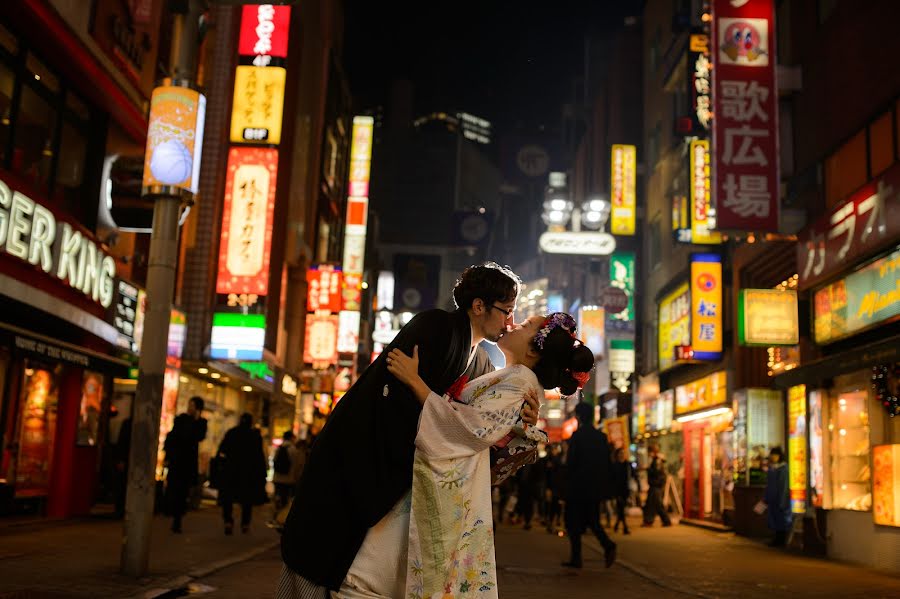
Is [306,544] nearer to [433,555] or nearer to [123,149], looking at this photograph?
[433,555]

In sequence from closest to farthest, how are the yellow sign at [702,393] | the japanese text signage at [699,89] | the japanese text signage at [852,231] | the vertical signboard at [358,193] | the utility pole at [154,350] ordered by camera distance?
1. the utility pole at [154,350]
2. the japanese text signage at [852,231]
3. the japanese text signage at [699,89]
4. the yellow sign at [702,393]
5. the vertical signboard at [358,193]

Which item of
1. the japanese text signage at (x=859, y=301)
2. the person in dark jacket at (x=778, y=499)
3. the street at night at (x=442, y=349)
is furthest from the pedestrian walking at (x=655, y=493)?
the japanese text signage at (x=859, y=301)

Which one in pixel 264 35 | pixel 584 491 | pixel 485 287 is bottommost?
pixel 584 491

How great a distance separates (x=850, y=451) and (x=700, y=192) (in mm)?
8664

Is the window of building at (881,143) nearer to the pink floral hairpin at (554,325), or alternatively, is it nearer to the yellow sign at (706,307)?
the yellow sign at (706,307)

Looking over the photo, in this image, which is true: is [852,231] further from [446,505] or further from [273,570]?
[446,505]

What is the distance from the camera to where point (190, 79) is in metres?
10.0

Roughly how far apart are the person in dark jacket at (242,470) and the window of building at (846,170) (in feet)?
32.5

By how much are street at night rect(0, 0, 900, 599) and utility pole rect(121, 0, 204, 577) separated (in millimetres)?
25

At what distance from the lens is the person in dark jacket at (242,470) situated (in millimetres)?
14914

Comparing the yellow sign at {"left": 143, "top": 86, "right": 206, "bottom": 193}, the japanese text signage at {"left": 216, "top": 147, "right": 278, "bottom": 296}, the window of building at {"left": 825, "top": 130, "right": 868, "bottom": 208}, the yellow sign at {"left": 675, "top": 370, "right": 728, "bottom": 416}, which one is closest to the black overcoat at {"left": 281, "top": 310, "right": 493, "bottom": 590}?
the yellow sign at {"left": 143, "top": 86, "right": 206, "bottom": 193}

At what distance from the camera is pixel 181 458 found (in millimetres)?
14773

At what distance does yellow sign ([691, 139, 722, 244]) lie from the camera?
23.0 metres

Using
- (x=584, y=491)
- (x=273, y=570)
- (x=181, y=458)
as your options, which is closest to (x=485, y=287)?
(x=273, y=570)
